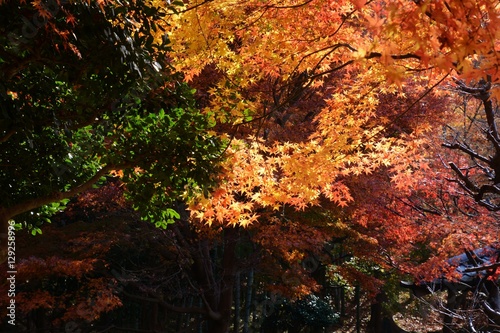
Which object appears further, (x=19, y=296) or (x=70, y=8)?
(x=19, y=296)

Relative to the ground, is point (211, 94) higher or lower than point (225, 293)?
higher

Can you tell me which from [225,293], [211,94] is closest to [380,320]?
[225,293]

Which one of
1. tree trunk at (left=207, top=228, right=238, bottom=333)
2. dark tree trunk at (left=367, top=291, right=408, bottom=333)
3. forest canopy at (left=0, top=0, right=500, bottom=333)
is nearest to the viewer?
forest canopy at (left=0, top=0, right=500, bottom=333)

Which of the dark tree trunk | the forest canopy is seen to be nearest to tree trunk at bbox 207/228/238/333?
the forest canopy

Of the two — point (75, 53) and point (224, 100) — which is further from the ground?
point (224, 100)

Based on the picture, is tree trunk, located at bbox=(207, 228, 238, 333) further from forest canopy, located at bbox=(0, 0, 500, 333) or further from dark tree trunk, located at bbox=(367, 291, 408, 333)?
dark tree trunk, located at bbox=(367, 291, 408, 333)

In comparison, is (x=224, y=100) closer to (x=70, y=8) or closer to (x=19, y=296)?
(x=70, y=8)

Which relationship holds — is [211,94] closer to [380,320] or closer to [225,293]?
[225,293]

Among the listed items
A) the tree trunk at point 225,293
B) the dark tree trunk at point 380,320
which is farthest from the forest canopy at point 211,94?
the dark tree trunk at point 380,320

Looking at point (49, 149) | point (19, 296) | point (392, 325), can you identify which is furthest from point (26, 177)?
point (392, 325)

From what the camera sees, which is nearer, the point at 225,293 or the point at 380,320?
the point at 225,293

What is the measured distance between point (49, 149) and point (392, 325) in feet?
51.8

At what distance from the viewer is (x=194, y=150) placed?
4.65 metres

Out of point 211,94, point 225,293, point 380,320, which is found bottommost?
point 380,320
